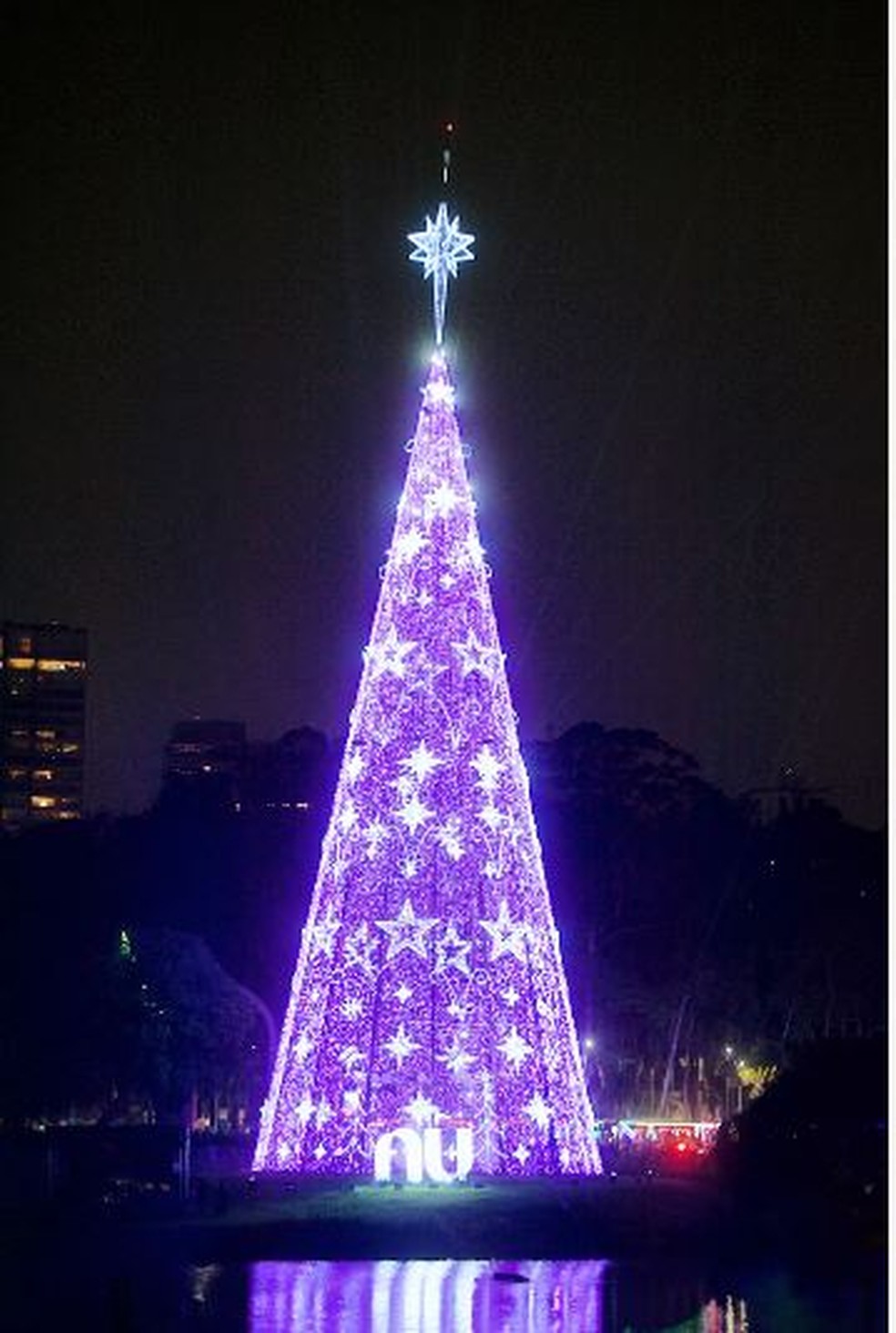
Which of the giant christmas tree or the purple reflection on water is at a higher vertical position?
the giant christmas tree

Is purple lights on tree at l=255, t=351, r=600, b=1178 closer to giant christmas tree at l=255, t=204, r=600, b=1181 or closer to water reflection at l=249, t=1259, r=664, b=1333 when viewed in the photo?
giant christmas tree at l=255, t=204, r=600, b=1181

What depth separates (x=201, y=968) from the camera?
124 ft

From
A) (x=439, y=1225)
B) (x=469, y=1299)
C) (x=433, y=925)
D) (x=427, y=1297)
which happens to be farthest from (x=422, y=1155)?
(x=469, y=1299)

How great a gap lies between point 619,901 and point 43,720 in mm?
94373

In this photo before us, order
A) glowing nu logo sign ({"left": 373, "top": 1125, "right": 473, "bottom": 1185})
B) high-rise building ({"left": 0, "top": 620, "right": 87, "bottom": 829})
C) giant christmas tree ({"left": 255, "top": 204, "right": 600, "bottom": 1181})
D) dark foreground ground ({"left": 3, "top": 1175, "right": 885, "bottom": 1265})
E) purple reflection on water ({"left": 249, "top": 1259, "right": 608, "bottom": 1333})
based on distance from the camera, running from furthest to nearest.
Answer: high-rise building ({"left": 0, "top": 620, "right": 87, "bottom": 829}) < giant christmas tree ({"left": 255, "top": 204, "right": 600, "bottom": 1181}) < glowing nu logo sign ({"left": 373, "top": 1125, "right": 473, "bottom": 1185}) < dark foreground ground ({"left": 3, "top": 1175, "right": 885, "bottom": 1265}) < purple reflection on water ({"left": 249, "top": 1259, "right": 608, "bottom": 1333})

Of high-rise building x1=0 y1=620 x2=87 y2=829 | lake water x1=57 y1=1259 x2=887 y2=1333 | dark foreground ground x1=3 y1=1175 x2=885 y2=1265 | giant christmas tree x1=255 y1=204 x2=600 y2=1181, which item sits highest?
high-rise building x1=0 y1=620 x2=87 y2=829

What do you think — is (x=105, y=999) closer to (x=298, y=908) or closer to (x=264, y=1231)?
(x=298, y=908)

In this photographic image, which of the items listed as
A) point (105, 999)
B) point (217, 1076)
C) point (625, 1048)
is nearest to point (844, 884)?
point (625, 1048)

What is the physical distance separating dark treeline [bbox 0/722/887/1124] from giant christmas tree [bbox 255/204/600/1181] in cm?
1209

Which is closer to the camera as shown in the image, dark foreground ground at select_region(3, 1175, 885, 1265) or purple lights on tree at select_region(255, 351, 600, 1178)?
dark foreground ground at select_region(3, 1175, 885, 1265)

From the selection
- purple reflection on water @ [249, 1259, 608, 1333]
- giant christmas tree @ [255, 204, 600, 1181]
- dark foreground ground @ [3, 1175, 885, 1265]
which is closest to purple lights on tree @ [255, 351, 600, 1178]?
giant christmas tree @ [255, 204, 600, 1181]

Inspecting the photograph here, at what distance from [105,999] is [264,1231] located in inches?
481

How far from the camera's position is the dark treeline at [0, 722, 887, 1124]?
42.7 m

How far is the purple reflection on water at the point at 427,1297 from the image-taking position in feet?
59.7
